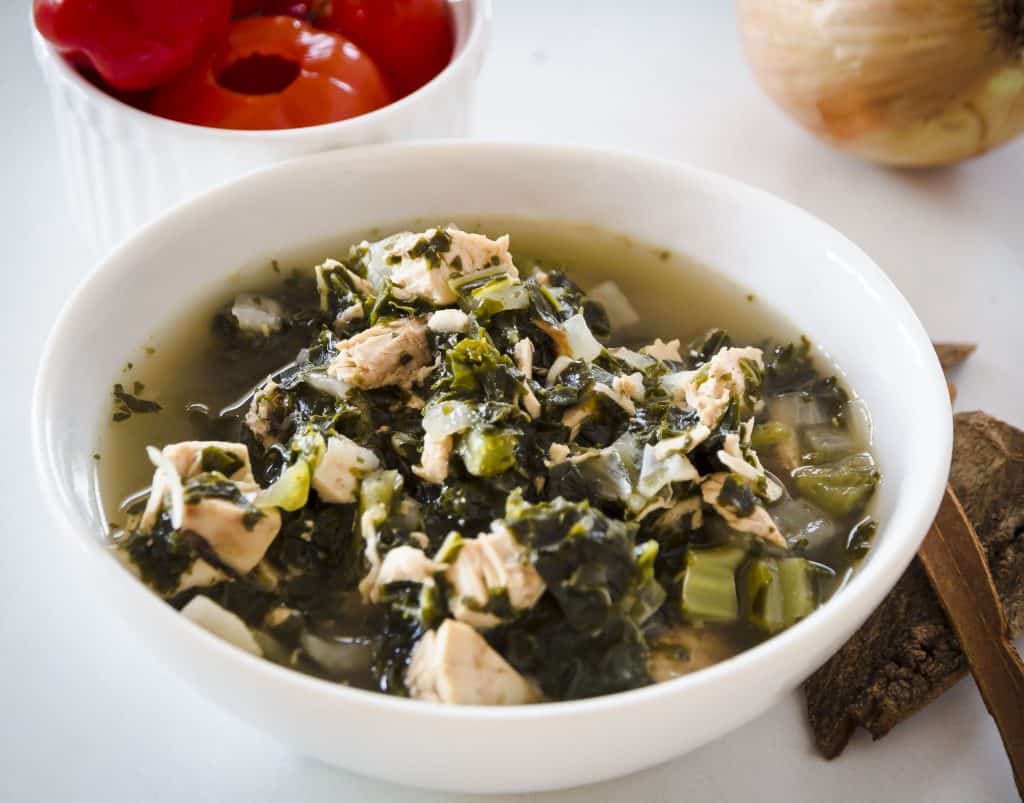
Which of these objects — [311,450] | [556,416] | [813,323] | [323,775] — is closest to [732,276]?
[813,323]

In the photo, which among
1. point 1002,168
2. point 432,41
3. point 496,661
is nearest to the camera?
point 496,661

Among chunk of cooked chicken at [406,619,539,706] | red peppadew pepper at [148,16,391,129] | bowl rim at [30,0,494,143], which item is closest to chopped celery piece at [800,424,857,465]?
chunk of cooked chicken at [406,619,539,706]

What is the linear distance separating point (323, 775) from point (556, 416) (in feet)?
2.69

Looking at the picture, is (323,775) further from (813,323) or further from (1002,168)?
(1002,168)

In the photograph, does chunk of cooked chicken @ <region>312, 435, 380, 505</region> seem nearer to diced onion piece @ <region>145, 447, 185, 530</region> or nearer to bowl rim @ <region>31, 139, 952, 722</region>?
diced onion piece @ <region>145, 447, 185, 530</region>

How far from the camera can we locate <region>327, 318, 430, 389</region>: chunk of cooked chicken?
225 cm

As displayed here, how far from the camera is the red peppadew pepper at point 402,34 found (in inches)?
122

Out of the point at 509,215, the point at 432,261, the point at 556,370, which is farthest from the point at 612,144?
the point at 556,370

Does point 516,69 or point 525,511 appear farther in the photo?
point 516,69

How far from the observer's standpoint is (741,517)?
2090 millimetres

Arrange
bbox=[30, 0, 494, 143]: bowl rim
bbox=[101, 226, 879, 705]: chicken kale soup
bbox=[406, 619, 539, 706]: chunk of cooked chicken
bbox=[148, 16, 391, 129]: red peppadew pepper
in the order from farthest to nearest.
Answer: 1. bbox=[148, 16, 391, 129]: red peppadew pepper
2. bbox=[30, 0, 494, 143]: bowl rim
3. bbox=[101, 226, 879, 705]: chicken kale soup
4. bbox=[406, 619, 539, 706]: chunk of cooked chicken

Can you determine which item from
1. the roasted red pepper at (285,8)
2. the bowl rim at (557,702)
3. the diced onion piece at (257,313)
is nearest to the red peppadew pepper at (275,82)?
the roasted red pepper at (285,8)

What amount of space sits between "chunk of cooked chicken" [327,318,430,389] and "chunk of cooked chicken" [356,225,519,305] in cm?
9

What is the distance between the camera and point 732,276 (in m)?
2.77
